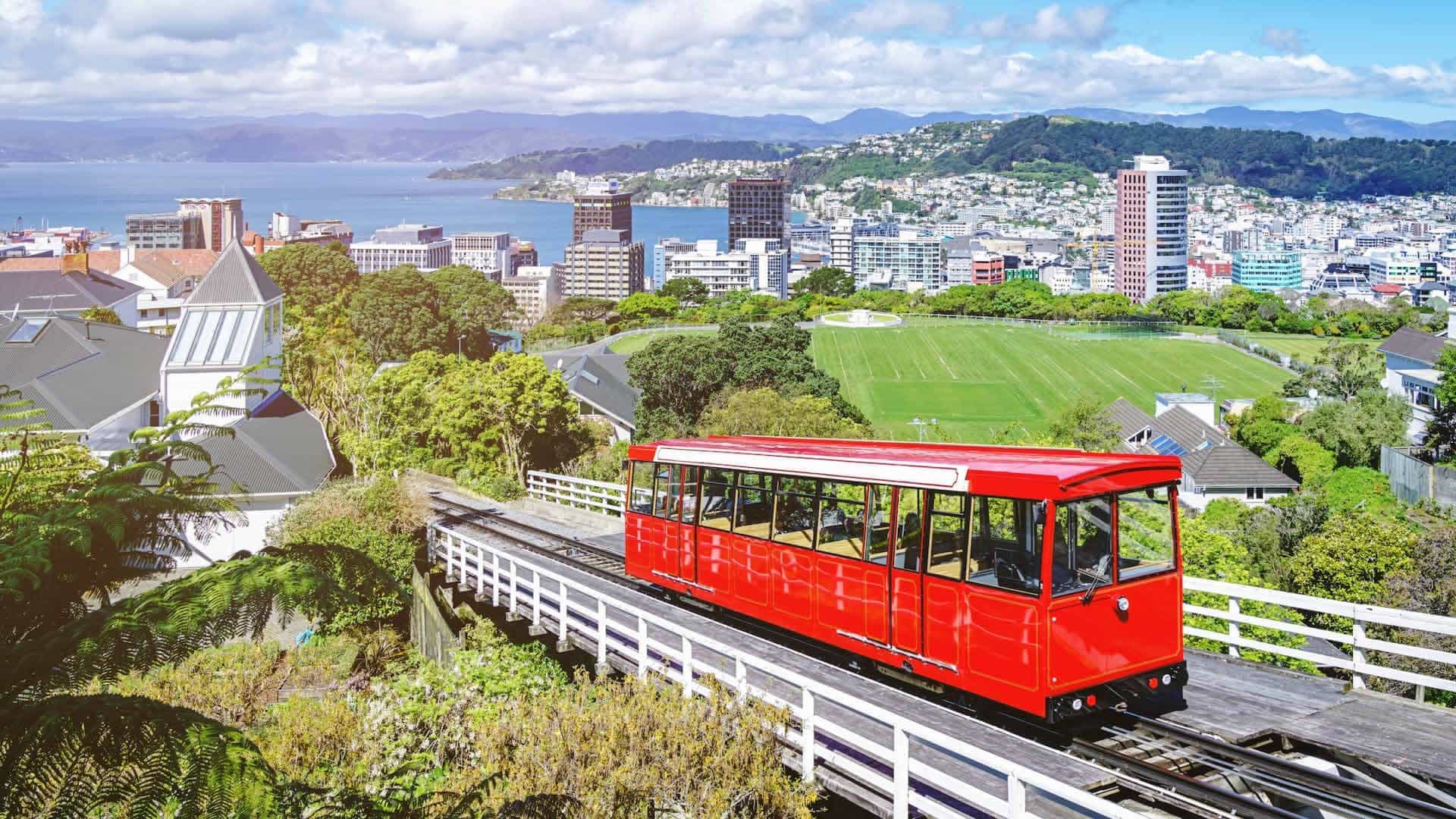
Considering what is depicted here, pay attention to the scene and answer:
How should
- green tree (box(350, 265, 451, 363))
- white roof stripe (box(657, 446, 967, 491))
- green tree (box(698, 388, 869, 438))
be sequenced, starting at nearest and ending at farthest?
white roof stripe (box(657, 446, 967, 491)), green tree (box(698, 388, 869, 438)), green tree (box(350, 265, 451, 363))

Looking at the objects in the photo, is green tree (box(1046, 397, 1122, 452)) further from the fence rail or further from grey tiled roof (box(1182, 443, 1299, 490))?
the fence rail

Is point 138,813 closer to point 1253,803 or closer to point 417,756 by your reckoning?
point 417,756

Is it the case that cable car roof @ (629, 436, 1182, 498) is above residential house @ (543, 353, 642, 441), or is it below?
above

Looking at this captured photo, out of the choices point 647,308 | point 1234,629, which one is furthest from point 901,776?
point 647,308

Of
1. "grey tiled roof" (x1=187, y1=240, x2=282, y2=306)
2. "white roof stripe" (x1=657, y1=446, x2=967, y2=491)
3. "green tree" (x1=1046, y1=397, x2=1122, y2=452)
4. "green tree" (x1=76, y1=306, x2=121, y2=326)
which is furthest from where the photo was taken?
"green tree" (x1=76, y1=306, x2=121, y2=326)

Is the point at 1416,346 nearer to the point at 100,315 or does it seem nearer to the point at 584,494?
the point at 584,494

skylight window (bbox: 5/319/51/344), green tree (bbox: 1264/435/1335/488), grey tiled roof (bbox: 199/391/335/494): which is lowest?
green tree (bbox: 1264/435/1335/488)

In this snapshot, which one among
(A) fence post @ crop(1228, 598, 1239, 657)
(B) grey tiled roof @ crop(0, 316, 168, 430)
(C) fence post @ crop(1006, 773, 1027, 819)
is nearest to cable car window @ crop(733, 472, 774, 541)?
(A) fence post @ crop(1228, 598, 1239, 657)
